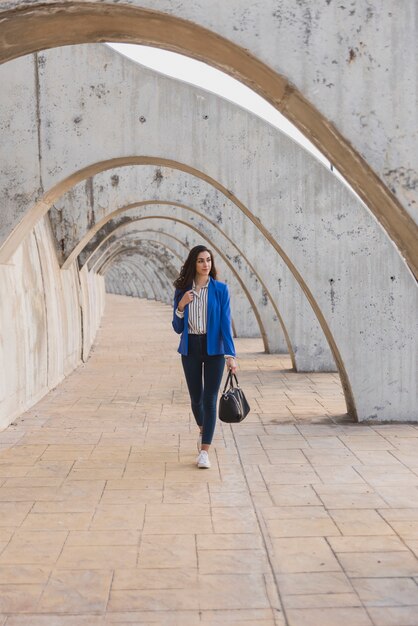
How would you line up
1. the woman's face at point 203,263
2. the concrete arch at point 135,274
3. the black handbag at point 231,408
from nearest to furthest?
the black handbag at point 231,408, the woman's face at point 203,263, the concrete arch at point 135,274

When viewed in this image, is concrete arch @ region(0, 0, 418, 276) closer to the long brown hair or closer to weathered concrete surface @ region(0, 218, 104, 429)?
the long brown hair

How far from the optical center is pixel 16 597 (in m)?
3.80

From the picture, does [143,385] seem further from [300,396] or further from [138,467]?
[138,467]

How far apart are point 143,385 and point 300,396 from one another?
2378 millimetres

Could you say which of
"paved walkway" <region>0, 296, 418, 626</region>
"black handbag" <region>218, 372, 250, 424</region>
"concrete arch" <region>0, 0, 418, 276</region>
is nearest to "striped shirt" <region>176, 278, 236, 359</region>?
"black handbag" <region>218, 372, 250, 424</region>

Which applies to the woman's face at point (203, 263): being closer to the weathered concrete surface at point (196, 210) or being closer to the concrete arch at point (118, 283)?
the weathered concrete surface at point (196, 210)

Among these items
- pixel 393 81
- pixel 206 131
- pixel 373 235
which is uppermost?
pixel 206 131

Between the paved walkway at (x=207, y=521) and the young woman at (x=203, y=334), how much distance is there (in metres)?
0.43

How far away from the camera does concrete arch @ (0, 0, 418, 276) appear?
4121 millimetres

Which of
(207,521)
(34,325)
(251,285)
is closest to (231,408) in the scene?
(207,521)

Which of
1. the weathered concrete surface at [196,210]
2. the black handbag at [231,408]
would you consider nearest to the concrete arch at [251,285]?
the weathered concrete surface at [196,210]

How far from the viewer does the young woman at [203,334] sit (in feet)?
20.9

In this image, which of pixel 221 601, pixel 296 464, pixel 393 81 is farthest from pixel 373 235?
pixel 221 601

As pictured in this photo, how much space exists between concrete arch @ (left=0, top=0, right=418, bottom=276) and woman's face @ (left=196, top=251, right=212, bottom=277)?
2067 millimetres
